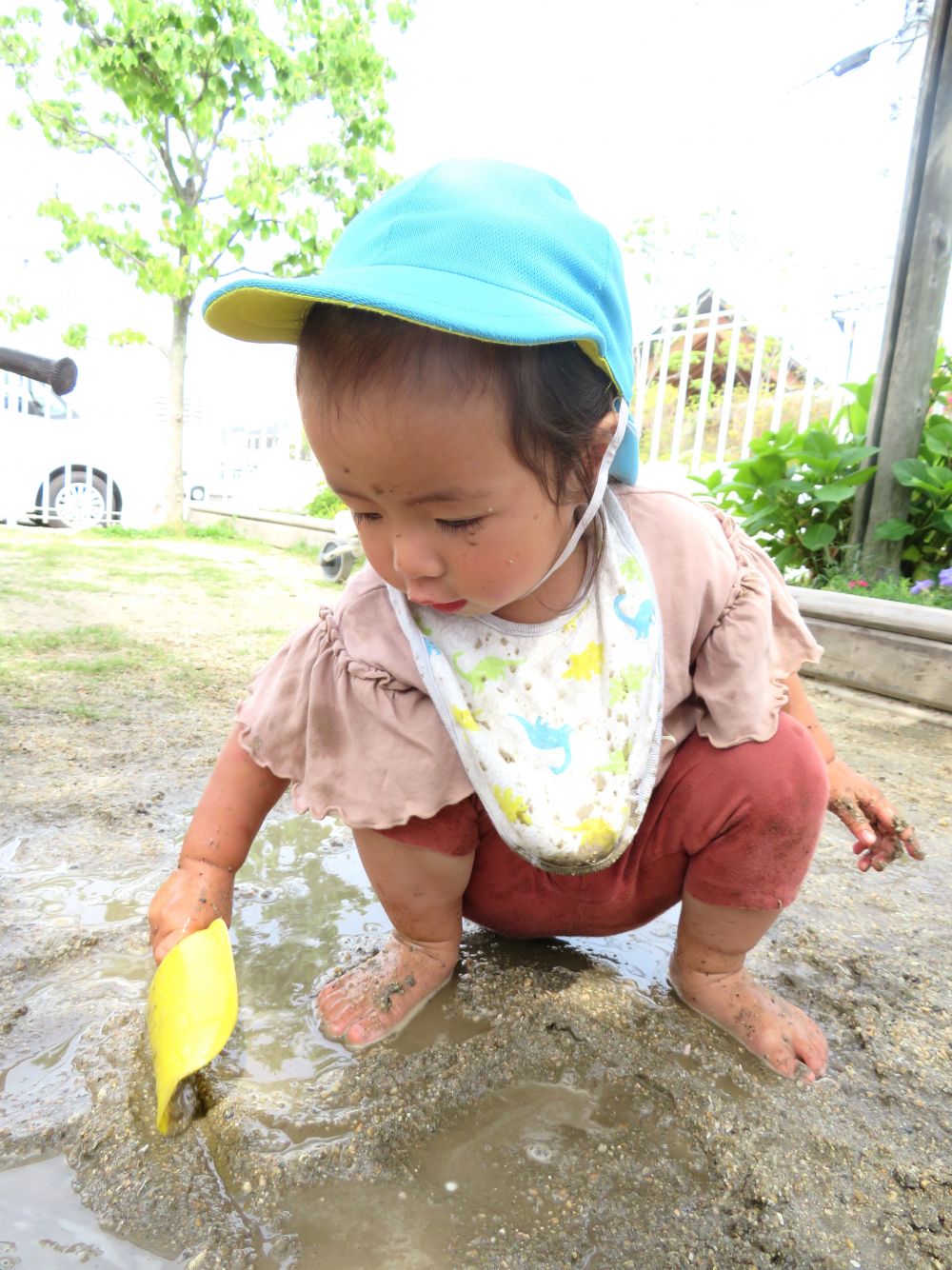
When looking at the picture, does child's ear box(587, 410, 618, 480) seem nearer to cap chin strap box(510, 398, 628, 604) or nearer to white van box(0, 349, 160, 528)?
cap chin strap box(510, 398, 628, 604)

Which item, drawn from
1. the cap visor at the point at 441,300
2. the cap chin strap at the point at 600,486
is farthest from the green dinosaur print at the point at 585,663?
the cap visor at the point at 441,300

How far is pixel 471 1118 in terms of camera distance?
3.21ft

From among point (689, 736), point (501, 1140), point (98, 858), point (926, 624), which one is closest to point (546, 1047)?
point (501, 1140)

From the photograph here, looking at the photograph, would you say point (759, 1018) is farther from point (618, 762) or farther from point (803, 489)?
point (803, 489)

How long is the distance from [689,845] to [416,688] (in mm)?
397

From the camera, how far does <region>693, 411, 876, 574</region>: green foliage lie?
3744 mm

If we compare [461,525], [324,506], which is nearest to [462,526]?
[461,525]

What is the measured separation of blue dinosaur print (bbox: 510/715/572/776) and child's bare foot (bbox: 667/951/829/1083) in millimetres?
336

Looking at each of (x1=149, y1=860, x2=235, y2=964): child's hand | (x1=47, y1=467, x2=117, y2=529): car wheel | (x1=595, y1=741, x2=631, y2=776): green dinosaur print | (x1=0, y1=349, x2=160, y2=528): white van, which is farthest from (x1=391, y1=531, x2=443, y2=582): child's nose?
(x1=47, y1=467, x2=117, y2=529): car wheel

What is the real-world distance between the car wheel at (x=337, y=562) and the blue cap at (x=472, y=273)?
4526 millimetres

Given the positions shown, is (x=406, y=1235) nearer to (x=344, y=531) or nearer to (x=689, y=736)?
(x=689, y=736)

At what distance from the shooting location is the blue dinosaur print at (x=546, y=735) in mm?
1168

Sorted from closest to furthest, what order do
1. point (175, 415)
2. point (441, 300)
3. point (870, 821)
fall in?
point (441, 300), point (870, 821), point (175, 415)

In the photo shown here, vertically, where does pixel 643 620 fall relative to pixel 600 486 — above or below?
below
